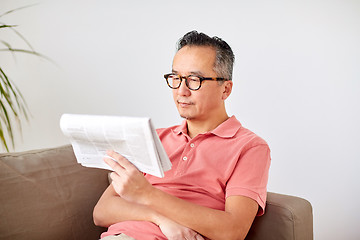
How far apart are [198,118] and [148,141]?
524 millimetres

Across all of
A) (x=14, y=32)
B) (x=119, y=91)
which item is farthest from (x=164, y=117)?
(x=14, y=32)

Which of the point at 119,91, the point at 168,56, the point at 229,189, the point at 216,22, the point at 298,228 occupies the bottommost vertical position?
the point at 298,228

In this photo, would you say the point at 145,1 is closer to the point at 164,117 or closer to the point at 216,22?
the point at 216,22

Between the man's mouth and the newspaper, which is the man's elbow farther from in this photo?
the man's mouth

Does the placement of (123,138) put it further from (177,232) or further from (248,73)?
(248,73)

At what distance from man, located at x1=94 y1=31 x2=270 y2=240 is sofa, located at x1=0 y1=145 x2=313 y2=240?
0.10 metres

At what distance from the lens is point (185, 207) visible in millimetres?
1250

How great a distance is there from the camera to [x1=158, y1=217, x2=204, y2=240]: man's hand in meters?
1.31

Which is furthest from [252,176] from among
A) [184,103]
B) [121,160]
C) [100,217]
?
[100,217]

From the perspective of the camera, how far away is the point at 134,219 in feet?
4.73

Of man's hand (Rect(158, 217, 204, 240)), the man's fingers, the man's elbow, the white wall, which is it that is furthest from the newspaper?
the white wall

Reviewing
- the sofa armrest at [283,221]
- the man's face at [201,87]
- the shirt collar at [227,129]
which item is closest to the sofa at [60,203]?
the sofa armrest at [283,221]

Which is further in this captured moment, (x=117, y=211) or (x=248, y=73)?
(x=248, y=73)

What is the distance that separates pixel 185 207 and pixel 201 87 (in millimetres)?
468
